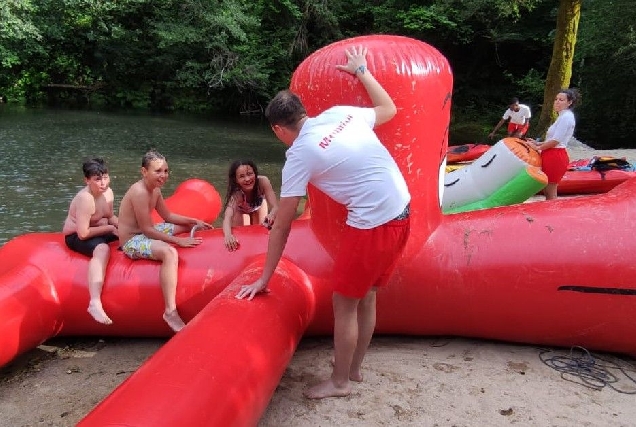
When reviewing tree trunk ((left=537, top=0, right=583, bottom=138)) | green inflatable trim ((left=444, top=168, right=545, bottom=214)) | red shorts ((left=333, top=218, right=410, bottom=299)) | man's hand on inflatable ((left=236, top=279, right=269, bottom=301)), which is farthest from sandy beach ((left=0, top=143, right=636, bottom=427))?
tree trunk ((left=537, top=0, right=583, bottom=138))

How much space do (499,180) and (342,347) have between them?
10.5ft

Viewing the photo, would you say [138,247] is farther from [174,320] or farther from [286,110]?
[286,110]

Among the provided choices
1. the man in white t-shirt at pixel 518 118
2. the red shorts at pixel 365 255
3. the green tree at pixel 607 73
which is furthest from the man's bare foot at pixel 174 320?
the green tree at pixel 607 73

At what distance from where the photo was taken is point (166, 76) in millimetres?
26047

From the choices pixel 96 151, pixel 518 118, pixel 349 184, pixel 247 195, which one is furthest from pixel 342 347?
pixel 96 151

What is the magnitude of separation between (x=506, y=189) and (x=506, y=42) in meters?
17.3

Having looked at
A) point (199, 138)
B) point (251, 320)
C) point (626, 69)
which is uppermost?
point (626, 69)

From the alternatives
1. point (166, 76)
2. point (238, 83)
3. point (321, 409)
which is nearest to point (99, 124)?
point (238, 83)

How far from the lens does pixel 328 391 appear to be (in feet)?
9.12

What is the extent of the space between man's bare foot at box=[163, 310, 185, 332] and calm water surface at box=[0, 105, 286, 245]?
3843 mm

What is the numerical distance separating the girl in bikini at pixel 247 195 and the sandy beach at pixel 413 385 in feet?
3.59

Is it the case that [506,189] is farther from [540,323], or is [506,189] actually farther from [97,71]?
[97,71]

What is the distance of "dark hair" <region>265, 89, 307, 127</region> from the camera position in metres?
2.42

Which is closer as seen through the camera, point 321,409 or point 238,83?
point 321,409
